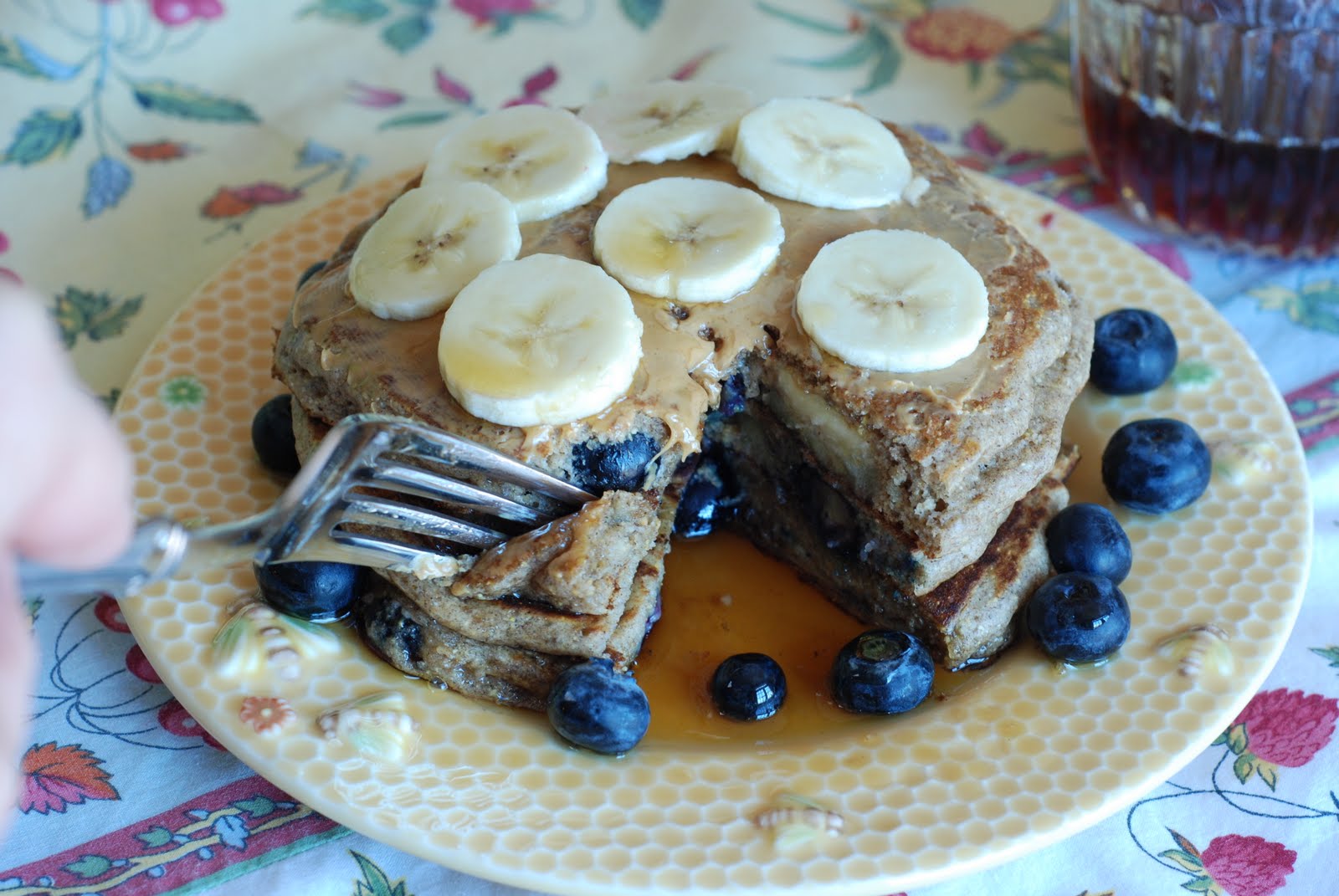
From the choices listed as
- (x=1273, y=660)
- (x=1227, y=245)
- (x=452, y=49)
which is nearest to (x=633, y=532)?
(x=1273, y=660)

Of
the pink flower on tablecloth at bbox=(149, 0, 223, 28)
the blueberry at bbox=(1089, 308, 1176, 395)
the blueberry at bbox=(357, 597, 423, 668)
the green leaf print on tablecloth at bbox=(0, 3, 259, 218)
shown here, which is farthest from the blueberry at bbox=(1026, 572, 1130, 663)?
the pink flower on tablecloth at bbox=(149, 0, 223, 28)

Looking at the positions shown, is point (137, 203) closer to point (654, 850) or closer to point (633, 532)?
point (633, 532)

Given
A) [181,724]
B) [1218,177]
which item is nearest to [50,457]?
[181,724]

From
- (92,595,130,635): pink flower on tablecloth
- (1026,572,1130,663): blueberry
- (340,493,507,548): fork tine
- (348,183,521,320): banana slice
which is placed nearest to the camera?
(340,493,507,548): fork tine

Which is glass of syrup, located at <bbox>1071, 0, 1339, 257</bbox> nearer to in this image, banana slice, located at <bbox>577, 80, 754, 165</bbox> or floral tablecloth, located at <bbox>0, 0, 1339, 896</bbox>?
floral tablecloth, located at <bbox>0, 0, 1339, 896</bbox>

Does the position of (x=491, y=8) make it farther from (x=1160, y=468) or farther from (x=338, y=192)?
(x=1160, y=468)

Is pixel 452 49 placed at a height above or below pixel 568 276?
Result: below

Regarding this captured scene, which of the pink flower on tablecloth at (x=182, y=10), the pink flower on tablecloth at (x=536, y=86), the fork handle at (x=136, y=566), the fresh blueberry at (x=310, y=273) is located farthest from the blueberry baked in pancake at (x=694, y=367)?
the pink flower on tablecloth at (x=182, y=10)
